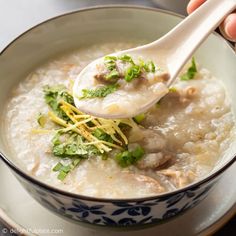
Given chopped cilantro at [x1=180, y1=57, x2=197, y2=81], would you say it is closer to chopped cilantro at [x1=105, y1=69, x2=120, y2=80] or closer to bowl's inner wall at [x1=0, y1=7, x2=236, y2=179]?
bowl's inner wall at [x1=0, y1=7, x2=236, y2=179]

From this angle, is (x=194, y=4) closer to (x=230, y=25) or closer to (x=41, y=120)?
(x=230, y=25)

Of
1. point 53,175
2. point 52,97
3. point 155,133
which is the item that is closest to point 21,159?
point 53,175

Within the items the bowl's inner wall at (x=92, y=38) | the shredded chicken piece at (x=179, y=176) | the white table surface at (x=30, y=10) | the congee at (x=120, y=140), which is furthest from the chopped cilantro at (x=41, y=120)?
the white table surface at (x=30, y=10)

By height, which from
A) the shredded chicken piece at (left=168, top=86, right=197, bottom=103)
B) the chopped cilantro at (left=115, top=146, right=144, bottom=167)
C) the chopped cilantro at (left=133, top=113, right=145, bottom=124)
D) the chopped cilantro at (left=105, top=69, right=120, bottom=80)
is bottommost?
the chopped cilantro at (left=115, top=146, right=144, bottom=167)

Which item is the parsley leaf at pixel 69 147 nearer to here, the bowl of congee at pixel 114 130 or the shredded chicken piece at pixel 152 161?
the bowl of congee at pixel 114 130

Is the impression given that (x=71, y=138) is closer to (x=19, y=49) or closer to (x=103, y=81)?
(x=103, y=81)

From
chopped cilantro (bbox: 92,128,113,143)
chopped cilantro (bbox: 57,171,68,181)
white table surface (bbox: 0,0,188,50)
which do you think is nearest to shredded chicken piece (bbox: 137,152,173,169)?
chopped cilantro (bbox: 92,128,113,143)

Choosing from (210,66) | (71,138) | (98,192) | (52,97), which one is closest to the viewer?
(98,192)
